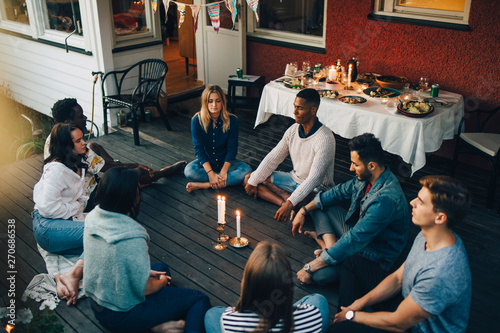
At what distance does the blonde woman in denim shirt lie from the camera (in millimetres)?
4038

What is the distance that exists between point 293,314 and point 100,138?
162 inches

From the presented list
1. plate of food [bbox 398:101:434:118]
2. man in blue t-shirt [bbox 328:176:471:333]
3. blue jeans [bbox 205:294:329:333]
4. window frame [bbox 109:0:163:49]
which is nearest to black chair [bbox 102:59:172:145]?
window frame [bbox 109:0:163:49]

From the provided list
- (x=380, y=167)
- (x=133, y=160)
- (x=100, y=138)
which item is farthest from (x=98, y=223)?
(x=100, y=138)

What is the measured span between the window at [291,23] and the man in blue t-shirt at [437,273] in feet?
12.9

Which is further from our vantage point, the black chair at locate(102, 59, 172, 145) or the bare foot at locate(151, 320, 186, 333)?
the black chair at locate(102, 59, 172, 145)

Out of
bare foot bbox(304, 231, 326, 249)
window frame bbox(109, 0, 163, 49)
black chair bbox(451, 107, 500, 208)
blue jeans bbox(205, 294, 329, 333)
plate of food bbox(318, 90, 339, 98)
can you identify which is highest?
window frame bbox(109, 0, 163, 49)

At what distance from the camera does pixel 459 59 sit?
180 inches

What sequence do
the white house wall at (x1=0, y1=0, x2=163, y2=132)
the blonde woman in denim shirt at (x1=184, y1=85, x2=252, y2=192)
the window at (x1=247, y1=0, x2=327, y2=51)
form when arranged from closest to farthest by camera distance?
the blonde woman in denim shirt at (x1=184, y1=85, x2=252, y2=192) < the white house wall at (x1=0, y1=0, x2=163, y2=132) < the window at (x1=247, y1=0, x2=327, y2=51)

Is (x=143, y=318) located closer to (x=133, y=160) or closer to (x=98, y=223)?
(x=98, y=223)

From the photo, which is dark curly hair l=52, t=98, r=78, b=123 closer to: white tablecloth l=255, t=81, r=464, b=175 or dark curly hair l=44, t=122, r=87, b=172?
dark curly hair l=44, t=122, r=87, b=172

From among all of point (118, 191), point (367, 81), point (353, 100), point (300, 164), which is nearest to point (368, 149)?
point (300, 164)

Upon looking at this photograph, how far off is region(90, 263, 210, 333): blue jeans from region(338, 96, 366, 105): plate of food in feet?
8.09

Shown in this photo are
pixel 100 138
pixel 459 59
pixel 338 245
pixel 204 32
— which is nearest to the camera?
pixel 338 245

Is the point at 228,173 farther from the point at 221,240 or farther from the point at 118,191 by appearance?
the point at 118,191
